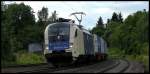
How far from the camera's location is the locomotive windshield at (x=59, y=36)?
35312 millimetres

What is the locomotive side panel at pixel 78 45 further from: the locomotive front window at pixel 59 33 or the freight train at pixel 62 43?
the locomotive front window at pixel 59 33

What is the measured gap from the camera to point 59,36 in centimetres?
3562

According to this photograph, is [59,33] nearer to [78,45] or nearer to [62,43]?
[62,43]

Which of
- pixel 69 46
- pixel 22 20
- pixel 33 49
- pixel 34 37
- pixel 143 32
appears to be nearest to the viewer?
pixel 143 32

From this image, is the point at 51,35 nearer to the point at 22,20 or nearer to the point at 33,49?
the point at 33,49

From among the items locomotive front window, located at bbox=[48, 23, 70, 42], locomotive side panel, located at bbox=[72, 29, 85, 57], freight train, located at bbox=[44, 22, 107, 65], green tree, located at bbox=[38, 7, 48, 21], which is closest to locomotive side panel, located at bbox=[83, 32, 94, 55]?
locomotive side panel, located at bbox=[72, 29, 85, 57]

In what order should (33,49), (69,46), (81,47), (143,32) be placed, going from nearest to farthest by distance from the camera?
1. (143,32)
2. (69,46)
3. (81,47)
4. (33,49)

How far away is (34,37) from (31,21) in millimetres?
15763

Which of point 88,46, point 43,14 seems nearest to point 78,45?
point 88,46

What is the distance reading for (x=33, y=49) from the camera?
67312mm

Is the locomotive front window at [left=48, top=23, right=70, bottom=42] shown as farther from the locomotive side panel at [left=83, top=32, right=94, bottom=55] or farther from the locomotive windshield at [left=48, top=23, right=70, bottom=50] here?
the locomotive side panel at [left=83, top=32, right=94, bottom=55]

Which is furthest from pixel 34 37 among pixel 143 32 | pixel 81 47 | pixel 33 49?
pixel 143 32

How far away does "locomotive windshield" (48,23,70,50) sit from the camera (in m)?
35.3

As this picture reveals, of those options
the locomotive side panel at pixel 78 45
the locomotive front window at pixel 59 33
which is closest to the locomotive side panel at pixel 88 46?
the locomotive side panel at pixel 78 45
